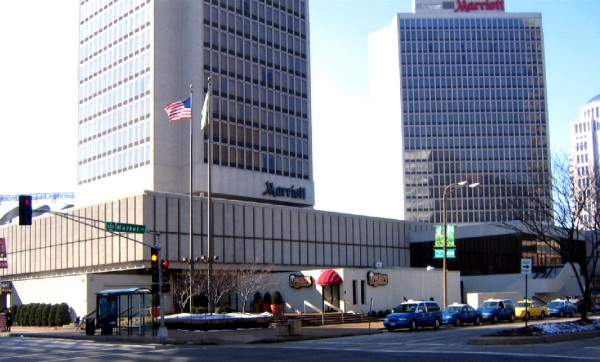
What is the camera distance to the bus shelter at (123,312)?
144 feet

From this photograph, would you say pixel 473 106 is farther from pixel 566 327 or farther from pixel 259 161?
pixel 566 327

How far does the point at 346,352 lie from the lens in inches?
1169

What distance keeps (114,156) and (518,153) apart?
101 metres

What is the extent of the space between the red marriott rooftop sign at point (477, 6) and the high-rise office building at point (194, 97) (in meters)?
78.9

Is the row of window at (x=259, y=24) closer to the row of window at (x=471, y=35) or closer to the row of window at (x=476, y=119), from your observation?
the row of window at (x=476, y=119)

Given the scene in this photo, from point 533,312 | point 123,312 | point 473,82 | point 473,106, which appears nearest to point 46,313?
point 123,312

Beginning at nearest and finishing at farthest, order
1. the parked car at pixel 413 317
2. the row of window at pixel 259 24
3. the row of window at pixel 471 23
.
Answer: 1. the parked car at pixel 413 317
2. the row of window at pixel 259 24
3. the row of window at pixel 471 23

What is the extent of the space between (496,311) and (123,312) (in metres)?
25.7

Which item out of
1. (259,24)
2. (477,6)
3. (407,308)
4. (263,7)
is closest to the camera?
(407,308)

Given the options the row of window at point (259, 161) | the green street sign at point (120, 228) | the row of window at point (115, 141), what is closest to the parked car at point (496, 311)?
the green street sign at point (120, 228)

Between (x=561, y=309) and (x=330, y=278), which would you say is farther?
(x=330, y=278)

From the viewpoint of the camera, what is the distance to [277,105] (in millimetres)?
99188

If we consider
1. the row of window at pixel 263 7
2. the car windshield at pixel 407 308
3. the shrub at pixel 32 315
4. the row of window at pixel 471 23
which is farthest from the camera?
the row of window at pixel 471 23

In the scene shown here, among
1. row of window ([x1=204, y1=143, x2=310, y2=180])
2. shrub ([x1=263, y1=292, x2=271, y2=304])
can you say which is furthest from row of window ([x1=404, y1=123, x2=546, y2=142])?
shrub ([x1=263, y1=292, x2=271, y2=304])
